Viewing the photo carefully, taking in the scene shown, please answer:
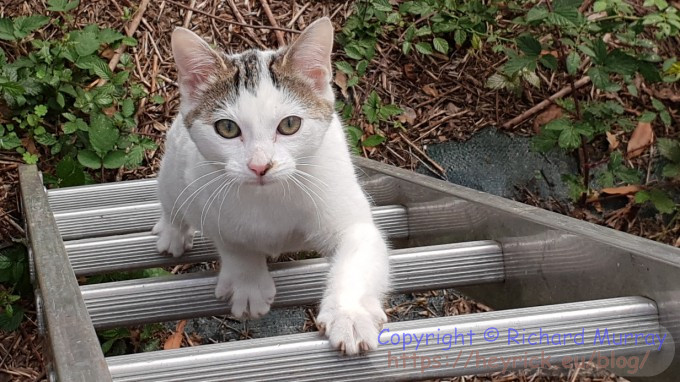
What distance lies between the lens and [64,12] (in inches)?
118

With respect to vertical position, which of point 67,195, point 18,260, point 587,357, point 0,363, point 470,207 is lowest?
point 0,363

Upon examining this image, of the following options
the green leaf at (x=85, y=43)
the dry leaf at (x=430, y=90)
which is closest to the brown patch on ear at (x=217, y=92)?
the green leaf at (x=85, y=43)

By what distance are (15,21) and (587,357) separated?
7.92ft

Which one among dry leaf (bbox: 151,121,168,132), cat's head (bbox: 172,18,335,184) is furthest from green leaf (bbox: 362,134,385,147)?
cat's head (bbox: 172,18,335,184)

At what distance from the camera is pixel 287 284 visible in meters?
1.72

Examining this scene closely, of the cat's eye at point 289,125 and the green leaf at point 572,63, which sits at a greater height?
the cat's eye at point 289,125

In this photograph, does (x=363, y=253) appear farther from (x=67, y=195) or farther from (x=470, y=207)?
(x=67, y=195)

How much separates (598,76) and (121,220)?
169cm

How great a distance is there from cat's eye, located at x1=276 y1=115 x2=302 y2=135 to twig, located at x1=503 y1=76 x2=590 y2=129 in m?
1.73

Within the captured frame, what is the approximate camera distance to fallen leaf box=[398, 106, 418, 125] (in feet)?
10.4

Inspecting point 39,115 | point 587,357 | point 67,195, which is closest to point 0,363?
point 67,195

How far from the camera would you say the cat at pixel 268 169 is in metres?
1.55

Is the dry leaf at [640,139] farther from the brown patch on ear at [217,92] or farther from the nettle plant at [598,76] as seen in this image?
the brown patch on ear at [217,92]

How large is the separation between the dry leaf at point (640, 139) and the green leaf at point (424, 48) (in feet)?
2.99
